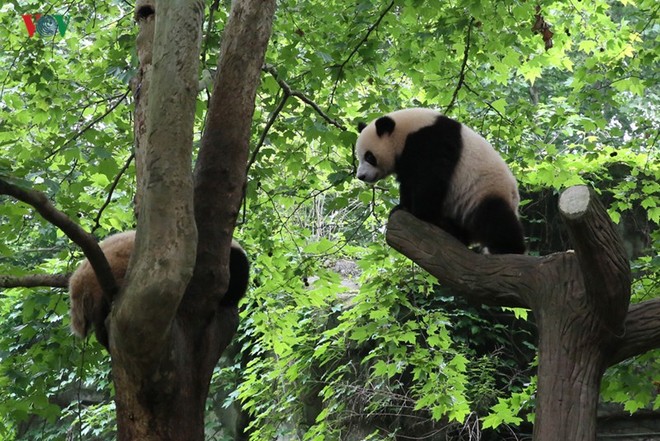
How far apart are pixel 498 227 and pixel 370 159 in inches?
52.4

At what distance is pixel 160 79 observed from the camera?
304 centimetres

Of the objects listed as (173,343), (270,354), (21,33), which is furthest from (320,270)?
(270,354)

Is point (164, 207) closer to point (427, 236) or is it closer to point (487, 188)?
point (427, 236)

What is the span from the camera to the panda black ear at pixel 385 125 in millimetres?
5129

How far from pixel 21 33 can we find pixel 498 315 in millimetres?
6922

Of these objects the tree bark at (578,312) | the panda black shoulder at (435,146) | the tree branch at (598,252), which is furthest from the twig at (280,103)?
the tree branch at (598,252)

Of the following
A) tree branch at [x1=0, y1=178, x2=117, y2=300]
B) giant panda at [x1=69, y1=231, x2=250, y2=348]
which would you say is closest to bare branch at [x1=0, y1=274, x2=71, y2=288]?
giant panda at [x1=69, y1=231, x2=250, y2=348]

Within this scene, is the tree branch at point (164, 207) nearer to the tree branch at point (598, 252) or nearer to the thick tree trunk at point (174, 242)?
the thick tree trunk at point (174, 242)

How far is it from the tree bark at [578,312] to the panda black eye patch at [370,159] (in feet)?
6.01

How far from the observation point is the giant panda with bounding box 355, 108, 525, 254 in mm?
4484

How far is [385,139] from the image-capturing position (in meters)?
5.22

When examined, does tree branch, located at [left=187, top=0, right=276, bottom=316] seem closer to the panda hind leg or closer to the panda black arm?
the panda black arm

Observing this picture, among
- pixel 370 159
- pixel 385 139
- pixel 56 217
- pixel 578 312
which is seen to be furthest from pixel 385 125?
pixel 56 217

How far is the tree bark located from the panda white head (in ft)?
5.45
